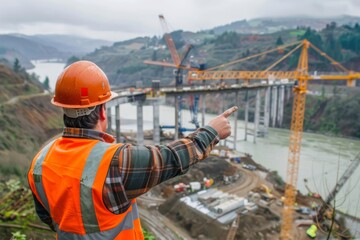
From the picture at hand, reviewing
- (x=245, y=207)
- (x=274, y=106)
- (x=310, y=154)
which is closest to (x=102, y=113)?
(x=245, y=207)

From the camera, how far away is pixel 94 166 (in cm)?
118

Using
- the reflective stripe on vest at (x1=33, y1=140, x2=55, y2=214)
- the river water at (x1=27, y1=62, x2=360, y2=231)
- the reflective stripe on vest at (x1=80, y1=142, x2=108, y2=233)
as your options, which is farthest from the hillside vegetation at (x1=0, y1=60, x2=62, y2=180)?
the reflective stripe on vest at (x1=80, y1=142, x2=108, y2=233)

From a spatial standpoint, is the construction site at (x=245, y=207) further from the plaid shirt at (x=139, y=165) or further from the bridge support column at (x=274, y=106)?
the bridge support column at (x=274, y=106)

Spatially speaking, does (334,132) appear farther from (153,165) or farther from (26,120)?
(153,165)

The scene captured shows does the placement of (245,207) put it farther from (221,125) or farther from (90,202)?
(90,202)

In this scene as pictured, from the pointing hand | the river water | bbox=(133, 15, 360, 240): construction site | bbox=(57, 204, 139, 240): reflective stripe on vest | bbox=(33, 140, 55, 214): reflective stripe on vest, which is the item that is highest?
the pointing hand

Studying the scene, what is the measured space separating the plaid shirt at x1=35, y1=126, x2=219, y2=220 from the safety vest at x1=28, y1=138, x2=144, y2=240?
29mm

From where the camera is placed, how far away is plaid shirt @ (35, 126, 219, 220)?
120cm

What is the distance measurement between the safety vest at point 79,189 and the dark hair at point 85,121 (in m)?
0.07

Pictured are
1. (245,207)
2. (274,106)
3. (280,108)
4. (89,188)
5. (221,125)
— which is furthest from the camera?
(280,108)

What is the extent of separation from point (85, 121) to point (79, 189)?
297mm

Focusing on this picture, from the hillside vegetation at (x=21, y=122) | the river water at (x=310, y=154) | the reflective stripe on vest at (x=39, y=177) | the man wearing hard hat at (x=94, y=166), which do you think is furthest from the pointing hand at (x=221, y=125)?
the river water at (x=310, y=154)

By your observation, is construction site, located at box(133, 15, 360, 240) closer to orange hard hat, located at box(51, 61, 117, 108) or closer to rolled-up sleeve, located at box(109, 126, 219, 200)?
rolled-up sleeve, located at box(109, 126, 219, 200)

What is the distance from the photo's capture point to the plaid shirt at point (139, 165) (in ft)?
3.94
